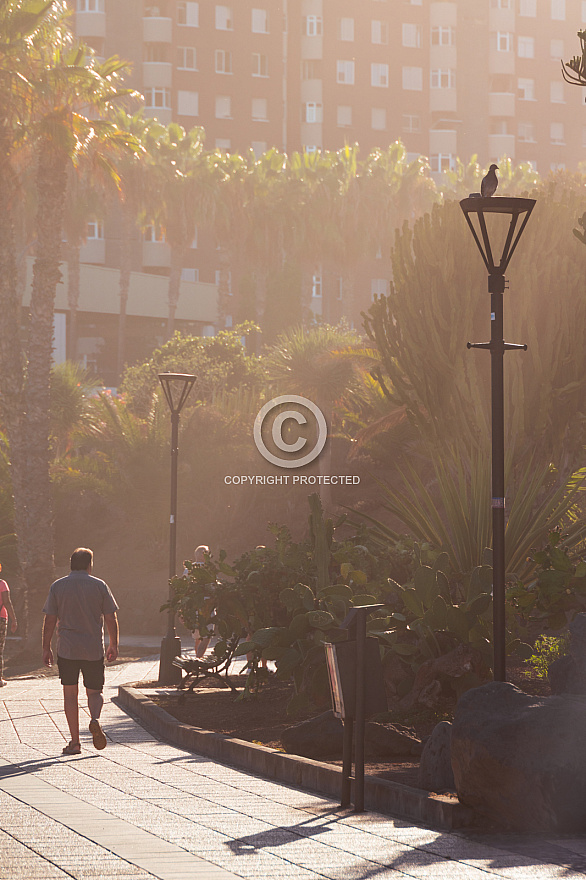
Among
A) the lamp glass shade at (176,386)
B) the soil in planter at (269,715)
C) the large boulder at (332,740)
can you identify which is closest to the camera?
the soil in planter at (269,715)

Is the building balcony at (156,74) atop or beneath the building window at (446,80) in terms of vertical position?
beneath

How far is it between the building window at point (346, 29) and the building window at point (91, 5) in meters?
16.5

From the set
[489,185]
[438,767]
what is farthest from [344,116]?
[438,767]

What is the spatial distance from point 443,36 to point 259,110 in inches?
575

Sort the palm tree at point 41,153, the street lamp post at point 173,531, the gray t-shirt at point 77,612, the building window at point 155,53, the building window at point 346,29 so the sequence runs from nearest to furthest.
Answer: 1. the gray t-shirt at point 77,612
2. the street lamp post at point 173,531
3. the palm tree at point 41,153
4. the building window at point 155,53
5. the building window at point 346,29

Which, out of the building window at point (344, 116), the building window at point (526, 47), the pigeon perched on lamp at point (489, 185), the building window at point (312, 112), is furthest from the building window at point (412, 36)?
the pigeon perched on lamp at point (489, 185)

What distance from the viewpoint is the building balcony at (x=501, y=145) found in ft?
273

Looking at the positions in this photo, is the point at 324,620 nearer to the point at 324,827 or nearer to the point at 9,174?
the point at 324,827

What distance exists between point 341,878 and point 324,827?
1253 millimetres

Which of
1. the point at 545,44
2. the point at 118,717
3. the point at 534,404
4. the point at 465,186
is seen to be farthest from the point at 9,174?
the point at 545,44

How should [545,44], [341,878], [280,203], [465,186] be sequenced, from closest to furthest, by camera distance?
[341,878]
[280,203]
[465,186]
[545,44]

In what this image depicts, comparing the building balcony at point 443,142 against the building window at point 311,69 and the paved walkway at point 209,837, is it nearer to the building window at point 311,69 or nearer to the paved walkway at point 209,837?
the building window at point 311,69

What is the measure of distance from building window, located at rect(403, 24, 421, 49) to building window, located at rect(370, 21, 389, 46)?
129 cm

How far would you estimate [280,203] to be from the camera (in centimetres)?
5541
